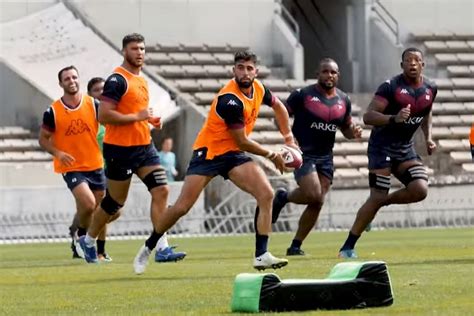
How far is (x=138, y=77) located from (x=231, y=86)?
1.80 meters

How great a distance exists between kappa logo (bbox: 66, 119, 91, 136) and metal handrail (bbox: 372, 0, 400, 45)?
1894 centimetres

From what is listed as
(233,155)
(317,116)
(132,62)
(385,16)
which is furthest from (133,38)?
(385,16)

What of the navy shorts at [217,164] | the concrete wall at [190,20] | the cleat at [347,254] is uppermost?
the concrete wall at [190,20]

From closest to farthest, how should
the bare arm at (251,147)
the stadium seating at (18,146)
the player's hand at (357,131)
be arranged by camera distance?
the bare arm at (251,147) < the player's hand at (357,131) < the stadium seating at (18,146)

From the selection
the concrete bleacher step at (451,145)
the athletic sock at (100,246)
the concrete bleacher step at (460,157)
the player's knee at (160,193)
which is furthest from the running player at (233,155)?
the concrete bleacher step at (451,145)

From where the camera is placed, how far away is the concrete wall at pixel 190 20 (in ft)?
115

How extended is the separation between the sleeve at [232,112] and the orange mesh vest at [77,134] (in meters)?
4.38

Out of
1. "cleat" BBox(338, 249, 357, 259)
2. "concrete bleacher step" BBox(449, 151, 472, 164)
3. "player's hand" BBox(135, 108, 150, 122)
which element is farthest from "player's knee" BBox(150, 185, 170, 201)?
"concrete bleacher step" BBox(449, 151, 472, 164)

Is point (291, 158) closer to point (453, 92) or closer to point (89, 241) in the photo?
point (89, 241)

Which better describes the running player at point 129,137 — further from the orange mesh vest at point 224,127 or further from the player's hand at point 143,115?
the orange mesh vest at point 224,127

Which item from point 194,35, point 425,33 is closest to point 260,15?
point 194,35

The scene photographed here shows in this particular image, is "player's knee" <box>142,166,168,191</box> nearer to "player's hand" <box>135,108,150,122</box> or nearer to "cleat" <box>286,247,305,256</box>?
"player's hand" <box>135,108,150,122</box>

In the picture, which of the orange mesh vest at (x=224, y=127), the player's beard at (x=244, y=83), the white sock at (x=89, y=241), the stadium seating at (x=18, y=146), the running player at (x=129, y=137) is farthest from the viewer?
the stadium seating at (x=18, y=146)

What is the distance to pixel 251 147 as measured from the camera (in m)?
14.4
